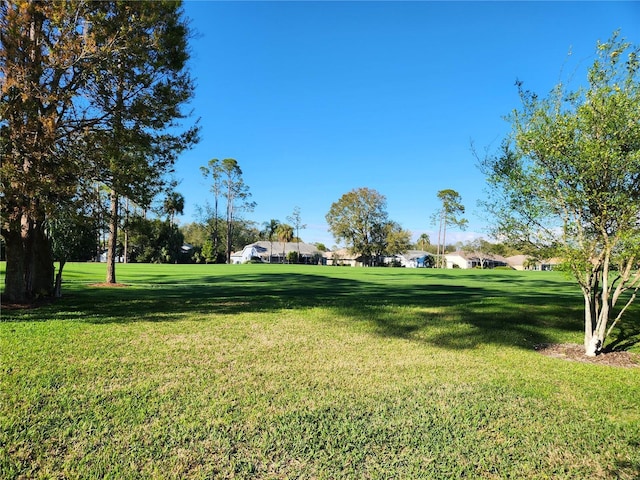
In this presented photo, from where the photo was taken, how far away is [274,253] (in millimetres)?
80250

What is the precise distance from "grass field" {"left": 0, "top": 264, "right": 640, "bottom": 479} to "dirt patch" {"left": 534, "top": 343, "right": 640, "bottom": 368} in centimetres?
33

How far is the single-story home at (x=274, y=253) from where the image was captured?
76619 millimetres

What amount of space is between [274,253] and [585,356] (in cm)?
7499

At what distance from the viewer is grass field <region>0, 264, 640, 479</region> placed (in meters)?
3.03

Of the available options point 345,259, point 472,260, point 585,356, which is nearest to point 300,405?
point 585,356

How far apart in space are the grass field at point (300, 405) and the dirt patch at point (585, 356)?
13.1 inches

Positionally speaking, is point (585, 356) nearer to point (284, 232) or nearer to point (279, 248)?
point (284, 232)

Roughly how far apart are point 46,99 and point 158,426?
6950 mm

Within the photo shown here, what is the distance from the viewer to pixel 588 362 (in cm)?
620

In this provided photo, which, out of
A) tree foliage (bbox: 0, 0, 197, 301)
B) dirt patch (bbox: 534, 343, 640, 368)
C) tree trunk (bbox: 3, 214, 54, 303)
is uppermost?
tree foliage (bbox: 0, 0, 197, 301)

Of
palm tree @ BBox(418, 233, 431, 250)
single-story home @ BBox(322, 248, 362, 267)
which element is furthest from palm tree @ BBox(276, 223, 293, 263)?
palm tree @ BBox(418, 233, 431, 250)

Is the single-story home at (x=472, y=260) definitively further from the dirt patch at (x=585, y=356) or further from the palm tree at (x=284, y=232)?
the dirt patch at (x=585, y=356)

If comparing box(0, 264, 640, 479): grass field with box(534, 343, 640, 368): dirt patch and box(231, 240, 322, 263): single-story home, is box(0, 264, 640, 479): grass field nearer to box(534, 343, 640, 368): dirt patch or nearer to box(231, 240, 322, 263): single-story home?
box(534, 343, 640, 368): dirt patch

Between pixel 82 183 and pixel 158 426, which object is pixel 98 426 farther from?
pixel 82 183
